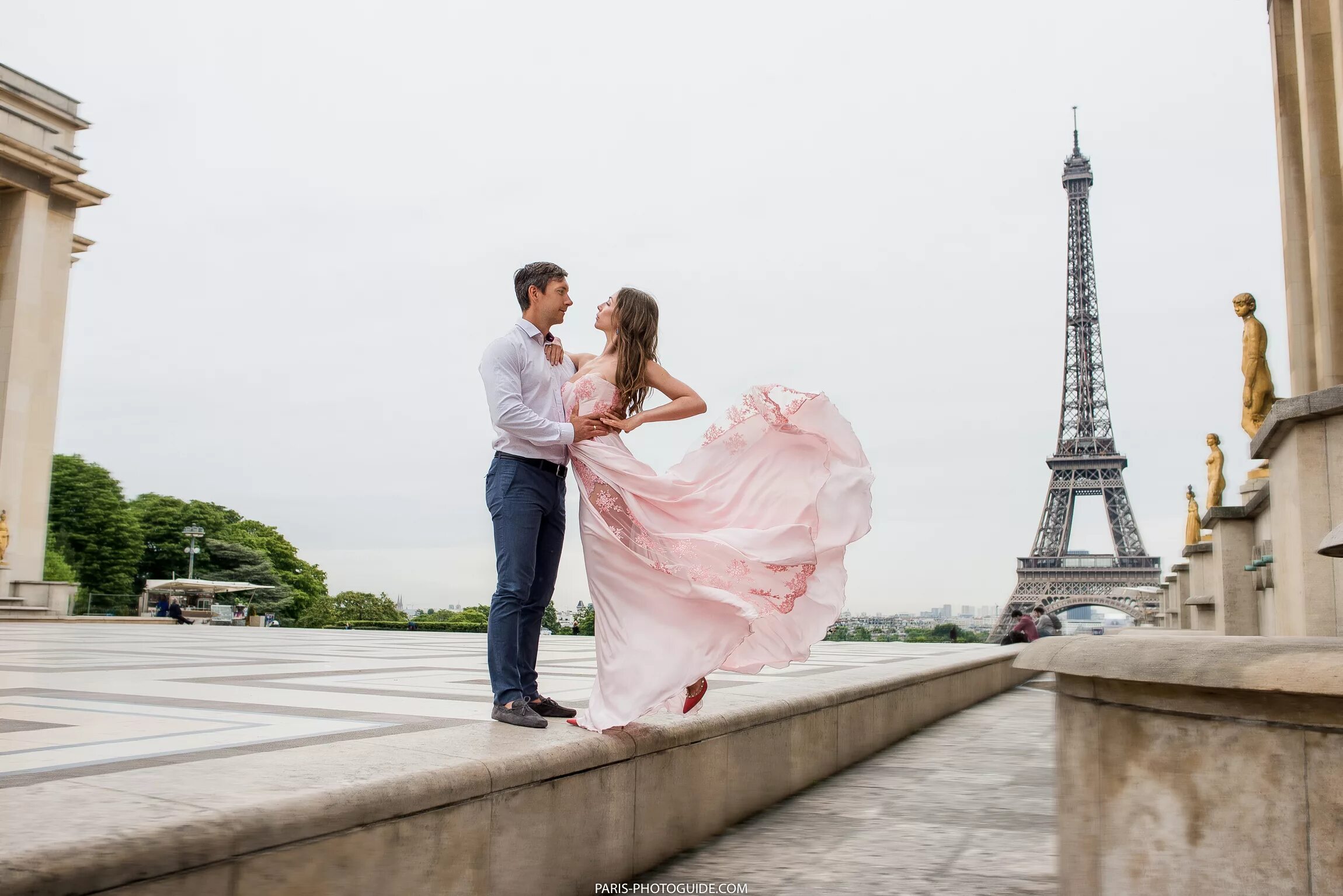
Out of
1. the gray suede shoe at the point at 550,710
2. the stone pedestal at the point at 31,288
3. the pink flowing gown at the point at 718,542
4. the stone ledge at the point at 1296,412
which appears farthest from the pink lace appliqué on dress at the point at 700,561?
the stone pedestal at the point at 31,288

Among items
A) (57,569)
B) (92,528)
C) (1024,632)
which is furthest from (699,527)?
(92,528)

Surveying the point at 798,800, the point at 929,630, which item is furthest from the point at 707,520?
the point at 929,630

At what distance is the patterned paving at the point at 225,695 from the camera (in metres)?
3.38

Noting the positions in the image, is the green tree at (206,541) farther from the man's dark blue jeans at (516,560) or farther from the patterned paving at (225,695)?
the man's dark blue jeans at (516,560)

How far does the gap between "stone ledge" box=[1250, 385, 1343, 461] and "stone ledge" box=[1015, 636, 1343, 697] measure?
19.0 feet

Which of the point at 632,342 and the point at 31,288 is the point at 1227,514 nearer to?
the point at 632,342

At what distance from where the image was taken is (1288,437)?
7.90m

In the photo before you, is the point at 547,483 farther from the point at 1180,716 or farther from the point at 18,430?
the point at 18,430

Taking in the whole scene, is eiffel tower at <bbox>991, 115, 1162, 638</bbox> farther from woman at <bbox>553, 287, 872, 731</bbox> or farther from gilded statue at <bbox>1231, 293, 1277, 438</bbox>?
woman at <bbox>553, 287, 872, 731</bbox>

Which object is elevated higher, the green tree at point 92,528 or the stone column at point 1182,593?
the green tree at point 92,528

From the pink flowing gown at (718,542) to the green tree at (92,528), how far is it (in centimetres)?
5655

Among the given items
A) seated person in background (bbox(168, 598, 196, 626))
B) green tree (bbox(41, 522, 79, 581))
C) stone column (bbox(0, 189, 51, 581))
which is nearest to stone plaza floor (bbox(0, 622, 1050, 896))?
seated person in background (bbox(168, 598, 196, 626))

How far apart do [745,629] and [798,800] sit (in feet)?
5.56

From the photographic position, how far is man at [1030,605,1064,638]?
20.8 metres
